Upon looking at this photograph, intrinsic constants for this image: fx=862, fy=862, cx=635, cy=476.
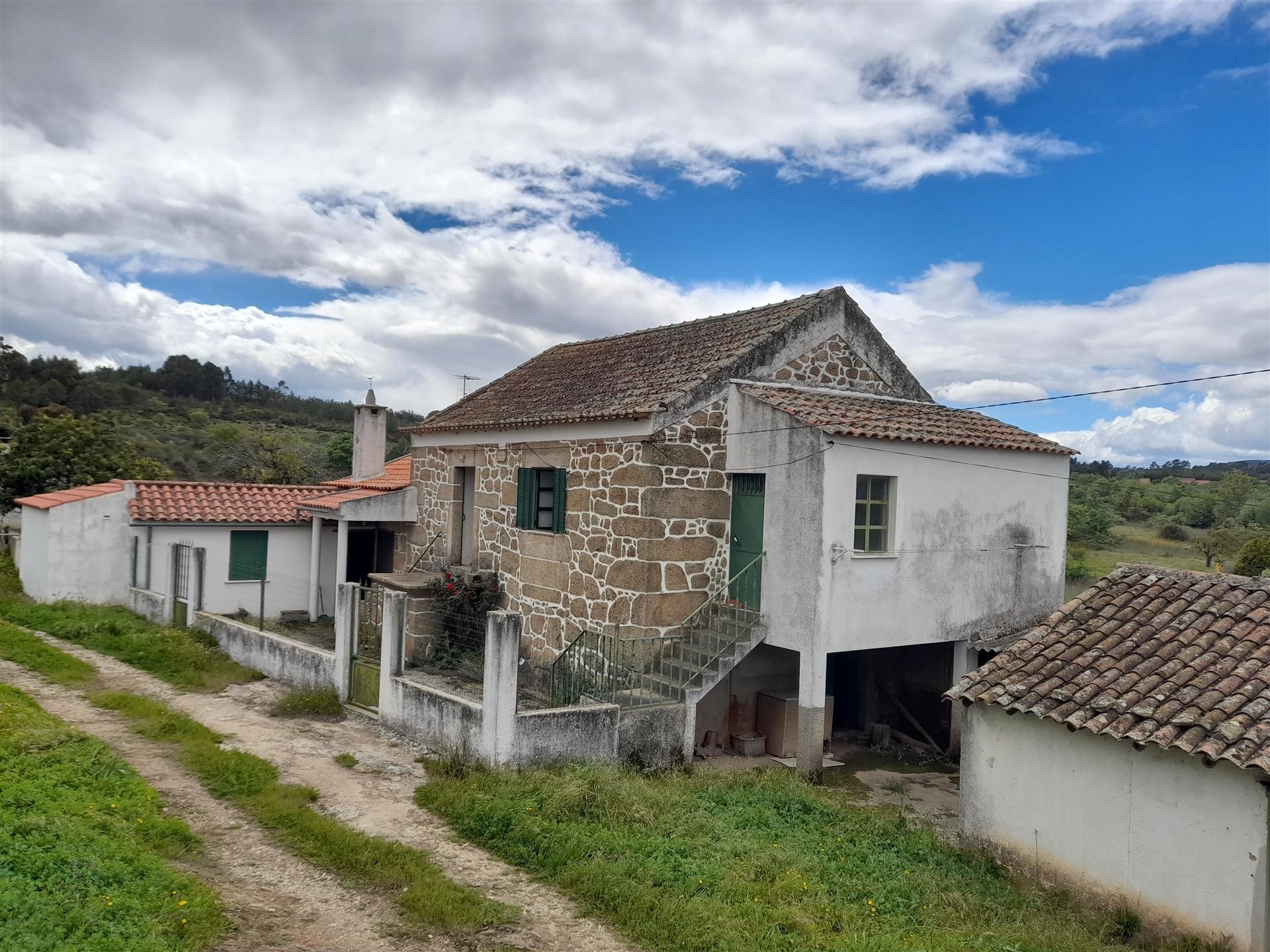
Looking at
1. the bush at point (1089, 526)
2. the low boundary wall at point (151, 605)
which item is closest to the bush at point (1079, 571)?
the bush at point (1089, 526)

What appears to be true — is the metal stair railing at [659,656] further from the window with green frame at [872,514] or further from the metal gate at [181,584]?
the metal gate at [181,584]

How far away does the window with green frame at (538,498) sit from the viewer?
44.7ft

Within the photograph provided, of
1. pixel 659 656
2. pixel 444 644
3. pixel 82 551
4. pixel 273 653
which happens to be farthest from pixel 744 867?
pixel 82 551

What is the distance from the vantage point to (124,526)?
17297 mm

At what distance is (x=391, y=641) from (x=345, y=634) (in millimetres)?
1282

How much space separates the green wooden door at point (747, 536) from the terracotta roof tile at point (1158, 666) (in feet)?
11.4

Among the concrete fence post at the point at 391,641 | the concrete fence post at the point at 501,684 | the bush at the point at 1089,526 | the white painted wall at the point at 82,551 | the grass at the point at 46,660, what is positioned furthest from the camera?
the bush at the point at 1089,526

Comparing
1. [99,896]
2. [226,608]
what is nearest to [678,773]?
[99,896]

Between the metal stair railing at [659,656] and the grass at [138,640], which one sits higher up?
the metal stair railing at [659,656]

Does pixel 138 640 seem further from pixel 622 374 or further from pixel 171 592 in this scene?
pixel 622 374

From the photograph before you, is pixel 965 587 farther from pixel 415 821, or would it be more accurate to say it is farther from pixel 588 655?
pixel 415 821

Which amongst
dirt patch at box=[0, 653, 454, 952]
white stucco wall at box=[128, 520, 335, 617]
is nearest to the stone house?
dirt patch at box=[0, 653, 454, 952]

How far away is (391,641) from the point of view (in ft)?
37.2

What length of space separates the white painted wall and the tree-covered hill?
5.11 meters
